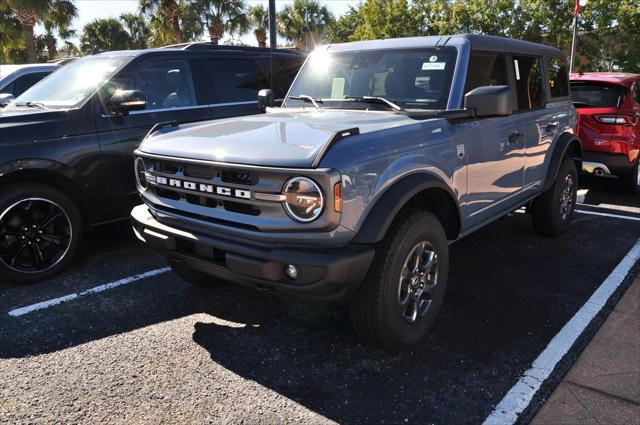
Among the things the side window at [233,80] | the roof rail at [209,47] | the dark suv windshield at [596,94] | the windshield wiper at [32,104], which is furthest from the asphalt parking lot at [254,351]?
the dark suv windshield at [596,94]

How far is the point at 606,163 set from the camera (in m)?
6.77

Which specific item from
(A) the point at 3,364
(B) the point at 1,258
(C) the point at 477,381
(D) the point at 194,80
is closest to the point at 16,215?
(B) the point at 1,258

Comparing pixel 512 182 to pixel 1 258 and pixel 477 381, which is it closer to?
pixel 477 381

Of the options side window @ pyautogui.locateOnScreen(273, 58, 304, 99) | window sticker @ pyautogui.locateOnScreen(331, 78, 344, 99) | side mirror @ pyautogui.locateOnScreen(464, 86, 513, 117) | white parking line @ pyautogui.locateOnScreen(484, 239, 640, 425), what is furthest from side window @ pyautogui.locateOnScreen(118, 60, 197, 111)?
white parking line @ pyautogui.locateOnScreen(484, 239, 640, 425)

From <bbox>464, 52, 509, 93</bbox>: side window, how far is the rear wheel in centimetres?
395

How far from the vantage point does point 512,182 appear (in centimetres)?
418

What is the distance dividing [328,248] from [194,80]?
3444 millimetres

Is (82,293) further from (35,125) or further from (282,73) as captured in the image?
(282,73)

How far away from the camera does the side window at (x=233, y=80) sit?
5473 mm

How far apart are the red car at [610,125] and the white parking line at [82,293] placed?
5.74 meters

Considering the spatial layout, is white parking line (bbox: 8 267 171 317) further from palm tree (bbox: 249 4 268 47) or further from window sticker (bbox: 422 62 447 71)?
palm tree (bbox: 249 4 268 47)

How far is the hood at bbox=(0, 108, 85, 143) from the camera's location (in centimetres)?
398

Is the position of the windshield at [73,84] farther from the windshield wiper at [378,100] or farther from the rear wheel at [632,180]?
the rear wheel at [632,180]

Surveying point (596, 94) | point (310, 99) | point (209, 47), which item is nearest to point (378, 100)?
point (310, 99)
